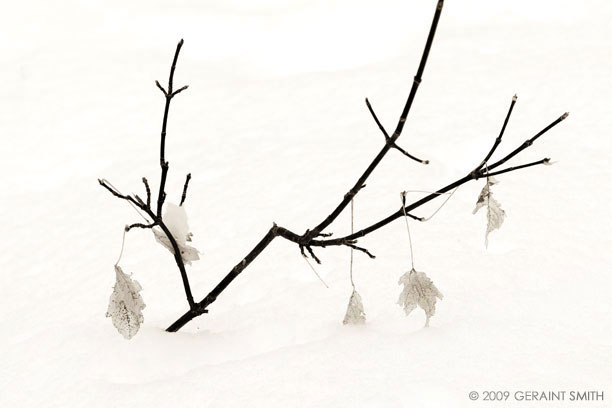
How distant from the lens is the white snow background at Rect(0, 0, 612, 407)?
1.18 metres

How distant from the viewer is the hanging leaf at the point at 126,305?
1.18m

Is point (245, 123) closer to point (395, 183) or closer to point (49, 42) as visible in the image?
point (395, 183)

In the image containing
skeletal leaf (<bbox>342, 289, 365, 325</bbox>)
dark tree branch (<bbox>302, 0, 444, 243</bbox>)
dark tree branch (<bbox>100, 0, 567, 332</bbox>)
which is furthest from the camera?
skeletal leaf (<bbox>342, 289, 365, 325</bbox>)

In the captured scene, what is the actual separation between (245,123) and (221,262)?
817mm

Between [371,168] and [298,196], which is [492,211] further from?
[298,196]

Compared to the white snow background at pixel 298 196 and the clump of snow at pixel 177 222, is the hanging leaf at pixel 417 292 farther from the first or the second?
the clump of snow at pixel 177 222

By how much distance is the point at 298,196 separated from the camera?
1.81m

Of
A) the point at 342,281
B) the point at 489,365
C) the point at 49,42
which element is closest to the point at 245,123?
the point at 342,281

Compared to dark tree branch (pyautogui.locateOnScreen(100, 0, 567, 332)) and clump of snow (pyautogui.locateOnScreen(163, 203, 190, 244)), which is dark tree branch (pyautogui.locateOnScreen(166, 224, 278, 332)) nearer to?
dark tree branch (pyautogui.locateOnScreen(100, 0, 567, 332))

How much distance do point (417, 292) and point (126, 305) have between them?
0.50 m

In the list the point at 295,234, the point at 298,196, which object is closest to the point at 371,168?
the point at 295,234

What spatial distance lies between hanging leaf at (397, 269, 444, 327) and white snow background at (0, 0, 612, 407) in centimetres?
7

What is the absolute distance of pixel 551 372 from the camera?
1.10m

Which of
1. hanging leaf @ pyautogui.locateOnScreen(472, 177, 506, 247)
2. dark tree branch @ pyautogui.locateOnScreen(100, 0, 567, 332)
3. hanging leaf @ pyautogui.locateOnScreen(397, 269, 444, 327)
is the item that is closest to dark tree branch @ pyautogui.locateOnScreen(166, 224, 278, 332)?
dark tree branch @ pyautogui.locateOnScreen(100, 0, 567, 332)
